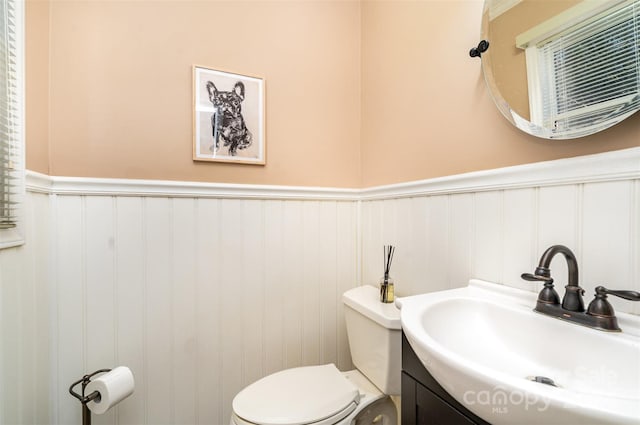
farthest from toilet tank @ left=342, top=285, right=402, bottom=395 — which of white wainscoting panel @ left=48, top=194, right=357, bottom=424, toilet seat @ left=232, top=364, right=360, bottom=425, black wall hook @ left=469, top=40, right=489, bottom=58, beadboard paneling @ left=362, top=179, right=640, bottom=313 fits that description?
black wall hook @ left=469, top=40, right=489, bottom=58

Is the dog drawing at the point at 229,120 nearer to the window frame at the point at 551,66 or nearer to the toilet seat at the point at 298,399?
the toilet seat at the point at 298,399

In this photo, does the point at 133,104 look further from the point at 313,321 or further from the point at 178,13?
the point at 313,321

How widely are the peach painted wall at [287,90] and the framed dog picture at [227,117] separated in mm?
41

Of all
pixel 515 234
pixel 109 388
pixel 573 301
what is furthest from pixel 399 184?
pixel 109 388

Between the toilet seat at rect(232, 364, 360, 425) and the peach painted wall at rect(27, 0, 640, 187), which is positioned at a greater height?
the peach painted wall at rect(27, 0, 640, 187)

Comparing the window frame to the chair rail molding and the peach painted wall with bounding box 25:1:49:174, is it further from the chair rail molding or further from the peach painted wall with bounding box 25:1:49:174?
the peach painted wall with bounding box 25:1:49:174

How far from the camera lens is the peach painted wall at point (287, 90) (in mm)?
1090

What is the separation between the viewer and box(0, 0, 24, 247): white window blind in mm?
834

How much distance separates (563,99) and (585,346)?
0.63m

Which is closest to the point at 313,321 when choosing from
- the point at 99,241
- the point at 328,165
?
the point at 328,165

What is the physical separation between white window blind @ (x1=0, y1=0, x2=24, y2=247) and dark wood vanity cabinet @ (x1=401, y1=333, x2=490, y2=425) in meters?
1.11

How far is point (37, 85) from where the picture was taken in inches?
41.4

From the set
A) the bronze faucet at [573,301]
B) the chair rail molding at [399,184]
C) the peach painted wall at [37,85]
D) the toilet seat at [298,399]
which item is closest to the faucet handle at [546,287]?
the bronze faucet at [573,301]

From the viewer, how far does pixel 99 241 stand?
3.98 feet
